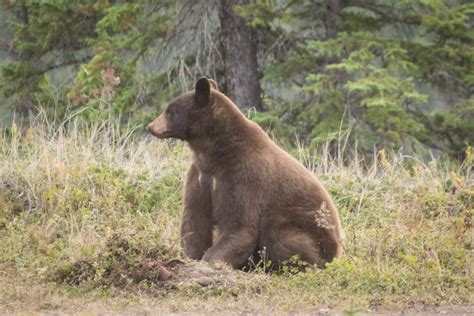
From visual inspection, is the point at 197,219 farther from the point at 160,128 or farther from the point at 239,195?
the point at 160,128

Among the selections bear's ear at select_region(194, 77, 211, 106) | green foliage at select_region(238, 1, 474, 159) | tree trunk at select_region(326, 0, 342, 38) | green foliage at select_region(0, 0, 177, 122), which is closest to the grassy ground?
bear's ear at select_region(194, 77, 211, 106)

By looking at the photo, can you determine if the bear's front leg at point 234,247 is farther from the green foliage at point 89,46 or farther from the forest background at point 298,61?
the forest background at point 298,61

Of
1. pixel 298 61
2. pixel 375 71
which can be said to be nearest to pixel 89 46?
pixel 298 61

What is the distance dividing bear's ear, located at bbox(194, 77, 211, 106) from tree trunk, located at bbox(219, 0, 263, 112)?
7.74 meters

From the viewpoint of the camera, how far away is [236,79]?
613 inches

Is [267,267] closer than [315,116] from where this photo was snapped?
Yes

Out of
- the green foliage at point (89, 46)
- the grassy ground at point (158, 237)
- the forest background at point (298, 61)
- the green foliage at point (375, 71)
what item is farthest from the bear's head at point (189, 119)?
the forest background at point (298, 61)

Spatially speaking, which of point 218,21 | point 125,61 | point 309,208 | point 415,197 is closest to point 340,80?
point 218,21

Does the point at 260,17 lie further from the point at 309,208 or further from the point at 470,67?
the point at 309,208

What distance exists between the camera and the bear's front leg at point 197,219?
7.43m

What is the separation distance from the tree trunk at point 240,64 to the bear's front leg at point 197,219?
786 cm

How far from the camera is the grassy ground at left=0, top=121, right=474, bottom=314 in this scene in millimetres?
6355

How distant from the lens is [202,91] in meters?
7.48

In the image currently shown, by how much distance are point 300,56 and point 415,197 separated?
5964mm
